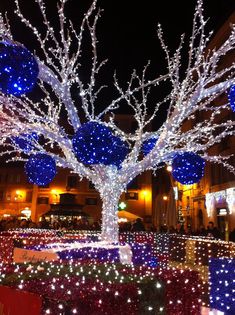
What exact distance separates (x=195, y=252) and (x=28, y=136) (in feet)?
18.6

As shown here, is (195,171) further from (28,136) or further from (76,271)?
(76,271)

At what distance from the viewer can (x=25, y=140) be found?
9.98m

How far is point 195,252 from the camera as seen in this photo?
36.9 feet

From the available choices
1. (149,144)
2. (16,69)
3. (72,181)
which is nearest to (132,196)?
(72,181)

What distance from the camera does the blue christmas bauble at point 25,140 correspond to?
986cm

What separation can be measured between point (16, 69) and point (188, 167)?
195 inches

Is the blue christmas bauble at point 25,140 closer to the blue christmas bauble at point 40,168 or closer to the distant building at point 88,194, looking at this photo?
the blue christmas bauble at point 40,168

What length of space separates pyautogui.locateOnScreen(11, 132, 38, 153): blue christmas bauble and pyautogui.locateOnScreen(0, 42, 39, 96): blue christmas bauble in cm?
375

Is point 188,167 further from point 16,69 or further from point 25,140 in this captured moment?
point 16,69

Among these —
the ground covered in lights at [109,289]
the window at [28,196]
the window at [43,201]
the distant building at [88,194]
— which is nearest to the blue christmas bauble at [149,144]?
the ground covered in lights at [109,289]

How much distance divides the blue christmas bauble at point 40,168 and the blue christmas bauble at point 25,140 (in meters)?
0.30

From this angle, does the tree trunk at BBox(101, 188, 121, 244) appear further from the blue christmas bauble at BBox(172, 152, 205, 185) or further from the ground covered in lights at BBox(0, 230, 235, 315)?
the ground covered in lights at BBox(0, 230, 235, 315)

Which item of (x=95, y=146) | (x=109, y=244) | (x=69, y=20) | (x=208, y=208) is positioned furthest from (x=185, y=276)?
(x=208, y=208)

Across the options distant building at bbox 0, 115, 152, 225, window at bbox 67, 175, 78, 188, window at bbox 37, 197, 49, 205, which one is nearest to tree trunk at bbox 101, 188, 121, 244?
distant building at bbox 0, 115, 152, 225
